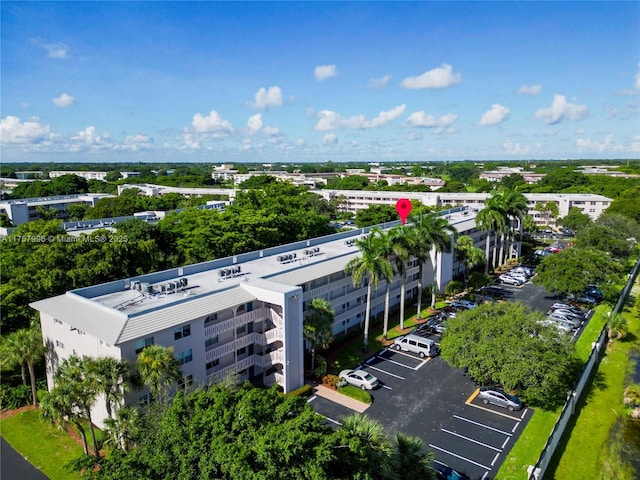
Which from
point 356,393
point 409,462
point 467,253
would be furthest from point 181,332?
point 467,253

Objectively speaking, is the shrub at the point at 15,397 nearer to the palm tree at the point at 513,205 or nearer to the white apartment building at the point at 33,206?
the palm tree at the point at 513,205

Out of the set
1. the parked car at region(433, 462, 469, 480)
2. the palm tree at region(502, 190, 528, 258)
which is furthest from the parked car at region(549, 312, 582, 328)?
the parked car at region(433, 462, 469, 480)

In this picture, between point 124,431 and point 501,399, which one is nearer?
point 124,431

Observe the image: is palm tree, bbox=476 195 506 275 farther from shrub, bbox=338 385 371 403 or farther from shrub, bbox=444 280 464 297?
shrub, bbox=338 385 371 403

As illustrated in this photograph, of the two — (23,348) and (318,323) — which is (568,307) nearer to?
(318,323)

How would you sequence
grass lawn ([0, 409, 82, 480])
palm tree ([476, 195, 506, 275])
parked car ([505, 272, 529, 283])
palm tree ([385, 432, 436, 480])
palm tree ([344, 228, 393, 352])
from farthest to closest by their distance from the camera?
parked car ([505, 272, 529, 283])
palm tree ([476, 195, 506, 275])
palm tree ([344, 228, 393, 352])
grass lawn ([0, 409, 82, 480])
palm tree ([385, 432, 436, 480])
